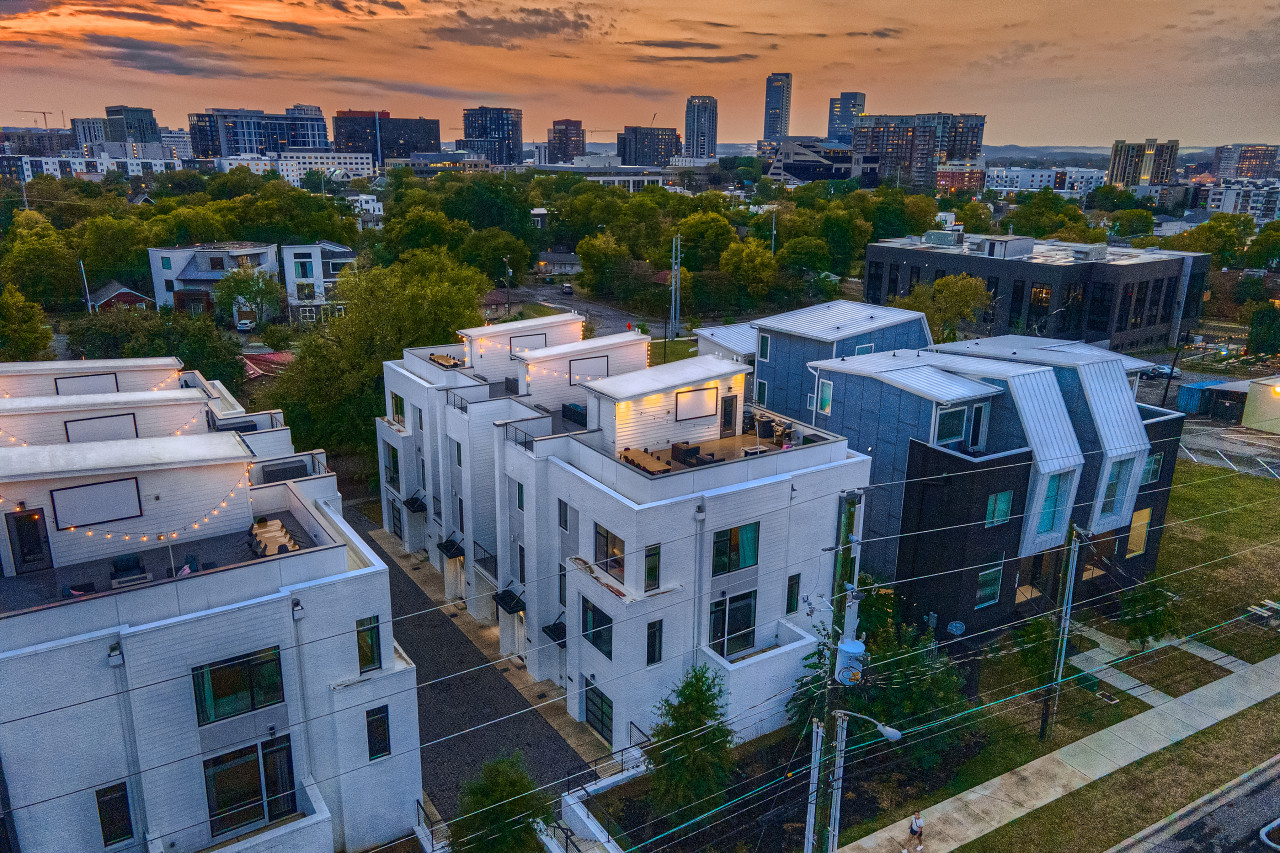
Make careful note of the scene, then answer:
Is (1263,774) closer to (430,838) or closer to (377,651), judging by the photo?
(430,838)

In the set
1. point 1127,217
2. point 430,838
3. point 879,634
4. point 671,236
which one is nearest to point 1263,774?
point 879,634

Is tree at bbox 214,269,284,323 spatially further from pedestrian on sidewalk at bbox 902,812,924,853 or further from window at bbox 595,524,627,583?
pedestrian on sidewalk at bbox 902,812,924,853

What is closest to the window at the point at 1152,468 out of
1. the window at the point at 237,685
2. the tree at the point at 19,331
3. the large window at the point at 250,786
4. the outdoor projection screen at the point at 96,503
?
the window at the point at 237,685

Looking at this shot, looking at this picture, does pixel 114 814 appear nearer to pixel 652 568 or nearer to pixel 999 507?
pixel 652 568

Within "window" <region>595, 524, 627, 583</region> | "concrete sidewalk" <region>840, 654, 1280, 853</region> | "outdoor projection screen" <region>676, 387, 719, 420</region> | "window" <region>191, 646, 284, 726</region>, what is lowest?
"concrete sidewalk" <region>840, 654, 1280, 853</region>

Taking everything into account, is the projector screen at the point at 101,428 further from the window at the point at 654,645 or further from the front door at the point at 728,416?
the front door at the point at 728,416

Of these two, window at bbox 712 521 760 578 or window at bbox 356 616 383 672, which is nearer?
window at bbox 356 616 383 672

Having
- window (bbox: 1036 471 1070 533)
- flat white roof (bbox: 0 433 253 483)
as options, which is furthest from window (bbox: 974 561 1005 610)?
flat white roof (bbox: 0 433 253 483)
